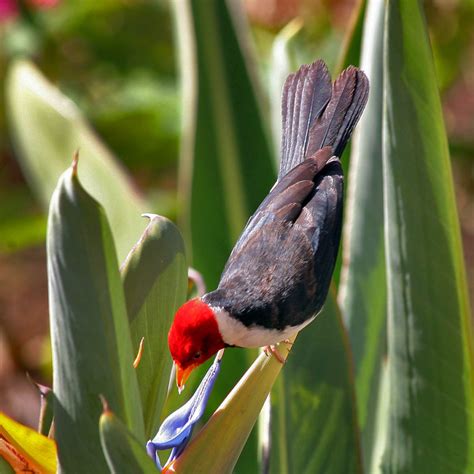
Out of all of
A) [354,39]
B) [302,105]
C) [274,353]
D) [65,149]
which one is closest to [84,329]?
[274,353]

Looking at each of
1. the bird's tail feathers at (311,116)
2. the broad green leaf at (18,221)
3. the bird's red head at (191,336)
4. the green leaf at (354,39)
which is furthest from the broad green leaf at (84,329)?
the broad green leaf at (18,221)

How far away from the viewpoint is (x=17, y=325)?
9.69 ft

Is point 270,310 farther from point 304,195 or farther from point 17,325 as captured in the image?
point 17,325

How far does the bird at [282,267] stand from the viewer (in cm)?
85

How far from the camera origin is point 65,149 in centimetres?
148

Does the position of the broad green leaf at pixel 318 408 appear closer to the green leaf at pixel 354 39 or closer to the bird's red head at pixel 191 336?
the bird's red head at pixel 191 336

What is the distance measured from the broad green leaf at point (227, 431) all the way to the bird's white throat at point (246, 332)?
0.19m

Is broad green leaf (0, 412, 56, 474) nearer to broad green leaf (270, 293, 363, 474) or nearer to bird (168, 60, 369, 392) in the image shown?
bird (168, 60, 369, 392)

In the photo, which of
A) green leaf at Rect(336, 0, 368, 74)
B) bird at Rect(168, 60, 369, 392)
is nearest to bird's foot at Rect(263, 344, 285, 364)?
bird at Rect(168, 60, 369, 392)

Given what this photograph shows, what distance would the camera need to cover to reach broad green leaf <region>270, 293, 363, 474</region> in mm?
918

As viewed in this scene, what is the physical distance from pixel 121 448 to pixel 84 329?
0.08m

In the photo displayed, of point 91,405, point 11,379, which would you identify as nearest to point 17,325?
point 11,379

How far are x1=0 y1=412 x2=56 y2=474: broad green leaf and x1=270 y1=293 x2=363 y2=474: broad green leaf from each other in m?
0.29

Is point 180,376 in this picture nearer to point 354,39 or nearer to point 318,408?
point 318,408
